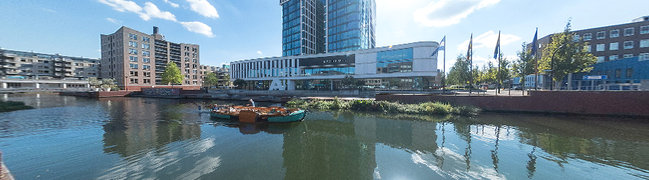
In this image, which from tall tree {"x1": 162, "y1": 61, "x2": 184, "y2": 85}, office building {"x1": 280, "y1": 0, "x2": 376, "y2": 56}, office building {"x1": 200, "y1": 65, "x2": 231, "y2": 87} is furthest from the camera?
office building {"x1": 200, "y1": 65, "x2": 231, "y2": 87}

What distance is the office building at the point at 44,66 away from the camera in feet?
221

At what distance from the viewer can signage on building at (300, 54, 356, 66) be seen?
49750mm

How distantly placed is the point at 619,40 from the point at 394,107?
168 ft

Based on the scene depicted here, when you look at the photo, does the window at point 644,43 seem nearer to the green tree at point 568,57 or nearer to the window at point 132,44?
the green tree at point 568,57

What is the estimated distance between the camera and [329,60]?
52.0m

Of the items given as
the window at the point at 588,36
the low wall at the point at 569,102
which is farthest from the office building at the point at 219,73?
the window at the point at 588,36

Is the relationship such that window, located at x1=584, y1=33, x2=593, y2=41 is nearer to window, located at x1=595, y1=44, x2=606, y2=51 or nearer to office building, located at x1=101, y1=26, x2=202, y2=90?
window, located at x1=595, y1=44, x2=606, y2=51

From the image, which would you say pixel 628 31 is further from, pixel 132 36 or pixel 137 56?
pixel 132 36

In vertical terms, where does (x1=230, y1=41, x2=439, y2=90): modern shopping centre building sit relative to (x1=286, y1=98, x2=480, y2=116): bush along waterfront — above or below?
above

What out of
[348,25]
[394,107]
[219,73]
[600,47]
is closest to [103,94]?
[219,73]

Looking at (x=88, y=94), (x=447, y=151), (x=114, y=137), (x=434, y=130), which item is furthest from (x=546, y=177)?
(x=88, y=94)

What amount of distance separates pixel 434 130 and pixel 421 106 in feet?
23.7

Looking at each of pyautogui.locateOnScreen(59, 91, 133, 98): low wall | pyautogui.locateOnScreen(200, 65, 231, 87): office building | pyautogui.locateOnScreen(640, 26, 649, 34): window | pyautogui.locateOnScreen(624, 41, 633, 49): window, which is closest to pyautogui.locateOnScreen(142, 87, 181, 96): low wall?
pyautogui.locateOnScreen(59, 91, 133, 98): low wall

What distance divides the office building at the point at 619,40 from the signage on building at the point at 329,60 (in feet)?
118
